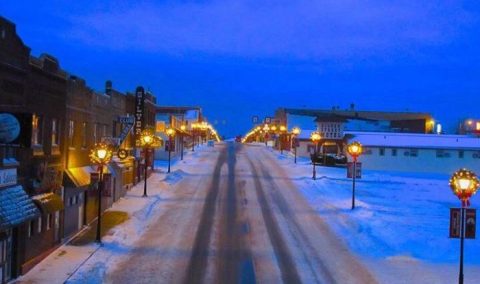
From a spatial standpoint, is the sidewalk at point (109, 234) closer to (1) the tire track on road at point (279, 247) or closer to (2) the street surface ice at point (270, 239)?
(2) the street surface ice at point (270, 239)

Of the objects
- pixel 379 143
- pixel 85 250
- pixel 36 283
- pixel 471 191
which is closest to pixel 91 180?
pixel 85 250

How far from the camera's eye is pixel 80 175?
2972 centimetres

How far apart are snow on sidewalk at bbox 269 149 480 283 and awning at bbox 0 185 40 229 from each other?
1116 centimetres

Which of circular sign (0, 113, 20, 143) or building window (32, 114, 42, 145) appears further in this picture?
building window (32, 114, 42, 145)

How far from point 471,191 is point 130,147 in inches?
1229

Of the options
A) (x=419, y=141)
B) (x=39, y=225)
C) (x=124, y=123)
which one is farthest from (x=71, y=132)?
(x=419, y=141)

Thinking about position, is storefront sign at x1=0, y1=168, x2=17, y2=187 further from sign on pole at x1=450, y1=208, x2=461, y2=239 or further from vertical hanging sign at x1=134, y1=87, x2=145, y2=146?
vertical hanging sign at x1=134, y1=87, x2=145, y2=146

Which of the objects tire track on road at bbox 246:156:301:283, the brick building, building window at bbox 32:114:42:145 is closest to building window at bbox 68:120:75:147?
the brick building

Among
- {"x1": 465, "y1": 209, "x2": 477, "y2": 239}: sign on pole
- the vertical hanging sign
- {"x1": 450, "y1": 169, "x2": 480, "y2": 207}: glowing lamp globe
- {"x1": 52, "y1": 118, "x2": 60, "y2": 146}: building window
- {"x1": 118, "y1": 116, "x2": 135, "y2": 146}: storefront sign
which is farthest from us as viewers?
the vertical hanging sign

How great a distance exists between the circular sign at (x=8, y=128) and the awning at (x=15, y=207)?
2.02m

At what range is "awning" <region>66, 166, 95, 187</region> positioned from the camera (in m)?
27.9

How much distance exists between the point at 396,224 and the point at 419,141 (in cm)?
4125

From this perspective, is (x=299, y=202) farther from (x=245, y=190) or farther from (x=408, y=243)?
(x=408, y=243)

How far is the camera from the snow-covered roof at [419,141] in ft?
232
